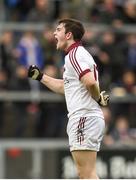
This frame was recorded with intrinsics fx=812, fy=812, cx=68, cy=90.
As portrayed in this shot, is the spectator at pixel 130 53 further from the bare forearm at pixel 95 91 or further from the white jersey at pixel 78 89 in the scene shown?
the bare forearm at pixel 95 91

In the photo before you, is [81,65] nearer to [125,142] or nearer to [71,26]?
[71,26]

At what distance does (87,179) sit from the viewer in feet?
25.3

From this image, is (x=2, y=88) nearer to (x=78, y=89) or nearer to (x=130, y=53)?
(x=130, y=53)

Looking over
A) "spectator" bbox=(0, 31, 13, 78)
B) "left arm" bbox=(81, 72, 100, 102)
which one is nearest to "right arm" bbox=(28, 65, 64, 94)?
"left arm" bbox=(81, 72, 100, 102)

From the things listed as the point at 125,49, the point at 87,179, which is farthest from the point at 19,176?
the point at 87,179

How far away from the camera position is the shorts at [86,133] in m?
7.74

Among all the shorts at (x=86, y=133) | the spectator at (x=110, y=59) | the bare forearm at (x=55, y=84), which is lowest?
the shorts at (x=86, y=133)

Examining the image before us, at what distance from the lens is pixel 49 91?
14.5 meters

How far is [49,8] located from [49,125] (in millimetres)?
3033

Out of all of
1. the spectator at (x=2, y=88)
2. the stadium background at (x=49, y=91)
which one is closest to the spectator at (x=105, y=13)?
the stadium background at (x=49, y=91)

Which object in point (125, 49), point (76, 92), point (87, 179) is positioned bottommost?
point (87, 179)

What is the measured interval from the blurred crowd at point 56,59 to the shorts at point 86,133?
599cm

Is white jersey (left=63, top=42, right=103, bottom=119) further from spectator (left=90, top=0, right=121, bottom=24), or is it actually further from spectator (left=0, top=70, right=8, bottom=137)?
spectator (left=90, top=0, right=121, bottom=24)

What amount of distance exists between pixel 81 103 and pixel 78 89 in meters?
0.14
